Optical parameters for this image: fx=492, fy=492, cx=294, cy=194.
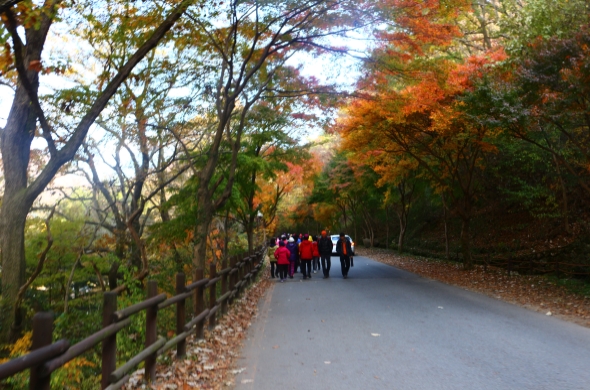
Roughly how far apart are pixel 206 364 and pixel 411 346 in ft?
9.92

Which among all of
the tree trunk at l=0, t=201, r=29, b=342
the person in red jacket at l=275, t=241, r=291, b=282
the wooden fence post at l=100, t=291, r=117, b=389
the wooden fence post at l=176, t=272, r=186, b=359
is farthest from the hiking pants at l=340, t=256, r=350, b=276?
the wooden fence post at l=100, t=291, r=117, b=389

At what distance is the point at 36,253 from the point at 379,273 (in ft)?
41.7

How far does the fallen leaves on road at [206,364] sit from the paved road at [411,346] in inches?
8.7

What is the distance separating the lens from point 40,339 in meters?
3.22

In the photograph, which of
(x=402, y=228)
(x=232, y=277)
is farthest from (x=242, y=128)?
(x=402, y=228)

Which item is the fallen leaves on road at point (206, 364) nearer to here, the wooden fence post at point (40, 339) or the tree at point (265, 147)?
the wooden fence post at point (40, 339)

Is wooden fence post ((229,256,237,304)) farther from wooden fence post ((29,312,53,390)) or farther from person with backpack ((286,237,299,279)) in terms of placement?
wooden fence post ((29,312,53,390))

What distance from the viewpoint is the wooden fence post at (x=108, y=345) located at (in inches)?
177

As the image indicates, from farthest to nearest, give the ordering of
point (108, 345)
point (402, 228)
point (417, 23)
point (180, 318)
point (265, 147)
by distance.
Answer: point (402, 228), point (265, 147), point (417, 23), point (180, 318), point (108, 345)

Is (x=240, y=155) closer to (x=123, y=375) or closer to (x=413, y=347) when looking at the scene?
(x=413, y=347)

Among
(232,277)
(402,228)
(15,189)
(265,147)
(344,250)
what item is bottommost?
(232,277)

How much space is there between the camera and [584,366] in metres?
6.21

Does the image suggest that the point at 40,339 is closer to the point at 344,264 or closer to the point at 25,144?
the point at 25,144

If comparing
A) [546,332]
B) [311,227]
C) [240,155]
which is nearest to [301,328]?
[546,332]
